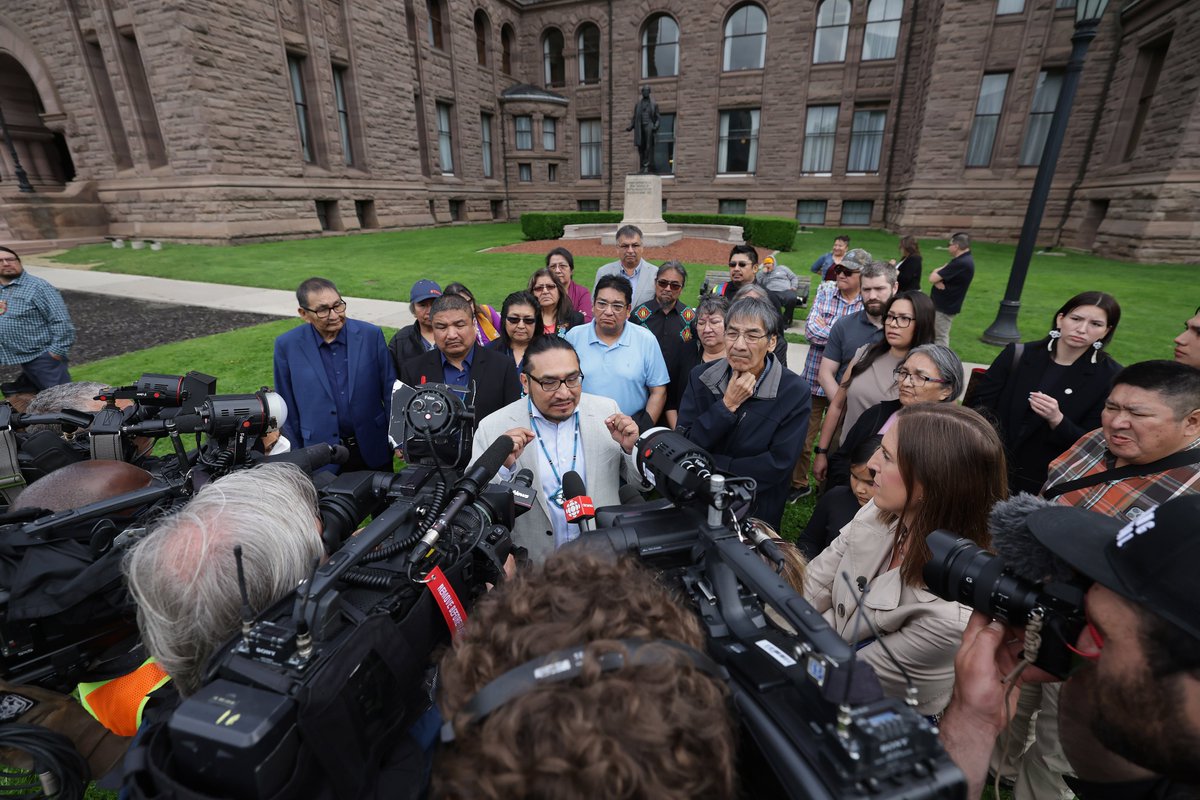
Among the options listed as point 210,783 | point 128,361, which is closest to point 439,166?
point 128,361

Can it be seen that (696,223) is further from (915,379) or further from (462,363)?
(915,379)

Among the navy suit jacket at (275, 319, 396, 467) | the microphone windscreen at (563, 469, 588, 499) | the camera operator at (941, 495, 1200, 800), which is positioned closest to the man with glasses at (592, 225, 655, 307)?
the navy suit jacket at (275, 319, 396, 467)

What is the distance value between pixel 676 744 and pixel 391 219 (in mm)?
24146

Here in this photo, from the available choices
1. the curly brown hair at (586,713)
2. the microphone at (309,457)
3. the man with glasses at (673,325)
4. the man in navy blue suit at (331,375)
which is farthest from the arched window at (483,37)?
the curly brown hair at (586,713)

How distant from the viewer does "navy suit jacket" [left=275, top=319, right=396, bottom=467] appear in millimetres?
3777

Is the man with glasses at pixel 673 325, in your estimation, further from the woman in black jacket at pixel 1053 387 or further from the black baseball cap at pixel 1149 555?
the black baseball cap at pixel 1149 555

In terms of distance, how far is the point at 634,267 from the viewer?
239 inches

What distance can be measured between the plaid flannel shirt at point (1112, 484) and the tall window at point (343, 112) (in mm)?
22970

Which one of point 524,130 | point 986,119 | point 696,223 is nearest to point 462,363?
point 696,223

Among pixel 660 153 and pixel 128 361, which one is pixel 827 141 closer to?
pixel 660 153

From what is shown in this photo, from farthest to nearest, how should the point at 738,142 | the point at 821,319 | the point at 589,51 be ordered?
the point at 589,51 < the point at 738,142 < the point at 821,319

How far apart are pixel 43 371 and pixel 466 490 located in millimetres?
6767

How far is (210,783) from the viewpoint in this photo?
985 mm

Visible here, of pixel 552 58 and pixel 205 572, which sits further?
pixel 552 58
